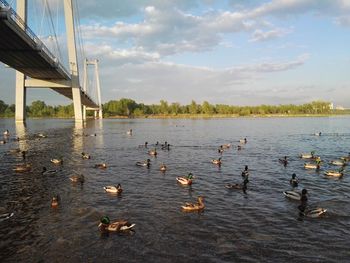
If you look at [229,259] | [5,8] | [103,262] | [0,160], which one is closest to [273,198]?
[229,259]

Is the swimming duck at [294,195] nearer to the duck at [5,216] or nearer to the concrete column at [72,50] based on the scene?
the duck at [5,216]

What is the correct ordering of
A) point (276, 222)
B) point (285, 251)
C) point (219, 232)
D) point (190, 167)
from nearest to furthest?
point (285, 251)
point (219, 232)
point (276, 222)
point (190, 167)

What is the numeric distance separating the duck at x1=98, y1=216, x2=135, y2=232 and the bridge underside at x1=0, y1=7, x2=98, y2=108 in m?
27.0

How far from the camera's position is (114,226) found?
1437cm

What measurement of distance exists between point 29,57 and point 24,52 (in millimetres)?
4649

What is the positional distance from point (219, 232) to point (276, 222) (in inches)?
107

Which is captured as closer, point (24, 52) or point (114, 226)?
point (114, 226)

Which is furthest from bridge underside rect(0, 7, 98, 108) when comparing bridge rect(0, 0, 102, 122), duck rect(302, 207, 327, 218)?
duck rect(302, 207, 327, 218)

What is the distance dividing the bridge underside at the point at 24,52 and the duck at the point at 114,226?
88.5 ft

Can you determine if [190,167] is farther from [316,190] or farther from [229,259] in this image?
[229,259]

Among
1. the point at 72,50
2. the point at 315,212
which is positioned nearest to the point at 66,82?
the point at 72,50

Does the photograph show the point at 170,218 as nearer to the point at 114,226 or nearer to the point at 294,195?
the point at 114,226

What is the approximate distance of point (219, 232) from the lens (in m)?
14.3

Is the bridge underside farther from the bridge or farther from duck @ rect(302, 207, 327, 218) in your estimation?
duck @ rect(302, 207, 327, 218)
